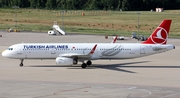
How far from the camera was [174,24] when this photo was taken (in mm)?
153500

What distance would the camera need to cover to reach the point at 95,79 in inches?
2165

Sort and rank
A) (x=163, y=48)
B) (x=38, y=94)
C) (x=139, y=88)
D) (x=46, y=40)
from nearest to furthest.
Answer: (x=38, y=94) → (x=139, y=88) → (x=163, y=48) → (x=46, y=40)

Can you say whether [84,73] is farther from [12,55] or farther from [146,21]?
[146,21]

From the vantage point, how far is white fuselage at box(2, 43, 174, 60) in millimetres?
65375

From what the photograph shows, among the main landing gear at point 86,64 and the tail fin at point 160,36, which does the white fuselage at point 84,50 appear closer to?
the tail fin at point 160,36

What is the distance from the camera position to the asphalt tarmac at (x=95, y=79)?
45.8m

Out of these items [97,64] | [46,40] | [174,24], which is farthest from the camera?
[174,24]

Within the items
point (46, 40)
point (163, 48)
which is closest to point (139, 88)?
point (163, 48)

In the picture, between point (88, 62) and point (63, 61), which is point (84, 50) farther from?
point (63, 61)

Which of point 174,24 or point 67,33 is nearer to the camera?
point 67,33

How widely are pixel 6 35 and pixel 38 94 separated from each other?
7864cm

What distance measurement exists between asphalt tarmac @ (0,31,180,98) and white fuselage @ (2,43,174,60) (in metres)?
1.57

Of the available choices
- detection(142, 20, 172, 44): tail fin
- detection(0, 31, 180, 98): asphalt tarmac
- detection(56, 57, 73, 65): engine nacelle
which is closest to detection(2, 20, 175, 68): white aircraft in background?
detection(142, 20, 172, 44): tail fin

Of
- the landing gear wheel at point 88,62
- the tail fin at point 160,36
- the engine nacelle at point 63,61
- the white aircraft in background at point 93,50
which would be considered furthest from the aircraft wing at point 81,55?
the tail fin at point 160,36
